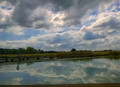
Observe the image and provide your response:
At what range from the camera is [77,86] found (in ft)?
15.7

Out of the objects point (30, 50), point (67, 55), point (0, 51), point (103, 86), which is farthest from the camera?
point (30, 50)

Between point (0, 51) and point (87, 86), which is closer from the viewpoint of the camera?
point (87, 86)

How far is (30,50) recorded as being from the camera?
251 ft

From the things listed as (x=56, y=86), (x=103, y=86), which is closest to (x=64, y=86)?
(x=56, y=86)

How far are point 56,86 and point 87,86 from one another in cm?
129

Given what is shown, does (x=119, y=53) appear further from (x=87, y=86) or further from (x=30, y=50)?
(x=30, y=50)

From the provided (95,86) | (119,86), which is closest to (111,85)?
(119,86)

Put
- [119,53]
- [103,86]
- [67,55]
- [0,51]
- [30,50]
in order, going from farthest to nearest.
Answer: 1. [30,50]
2. [0,51]
3. [119,53]
4. [67,55]
5. [103,86]

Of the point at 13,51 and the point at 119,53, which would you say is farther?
the point at 13,51

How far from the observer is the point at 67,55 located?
3809cm

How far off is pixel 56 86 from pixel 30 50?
74.5 m

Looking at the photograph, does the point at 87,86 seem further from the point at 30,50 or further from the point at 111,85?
the point at 30,50

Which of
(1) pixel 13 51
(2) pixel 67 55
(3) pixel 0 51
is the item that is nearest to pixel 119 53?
(2) pixel 67 55

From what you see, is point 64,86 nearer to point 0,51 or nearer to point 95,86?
point 95,86
